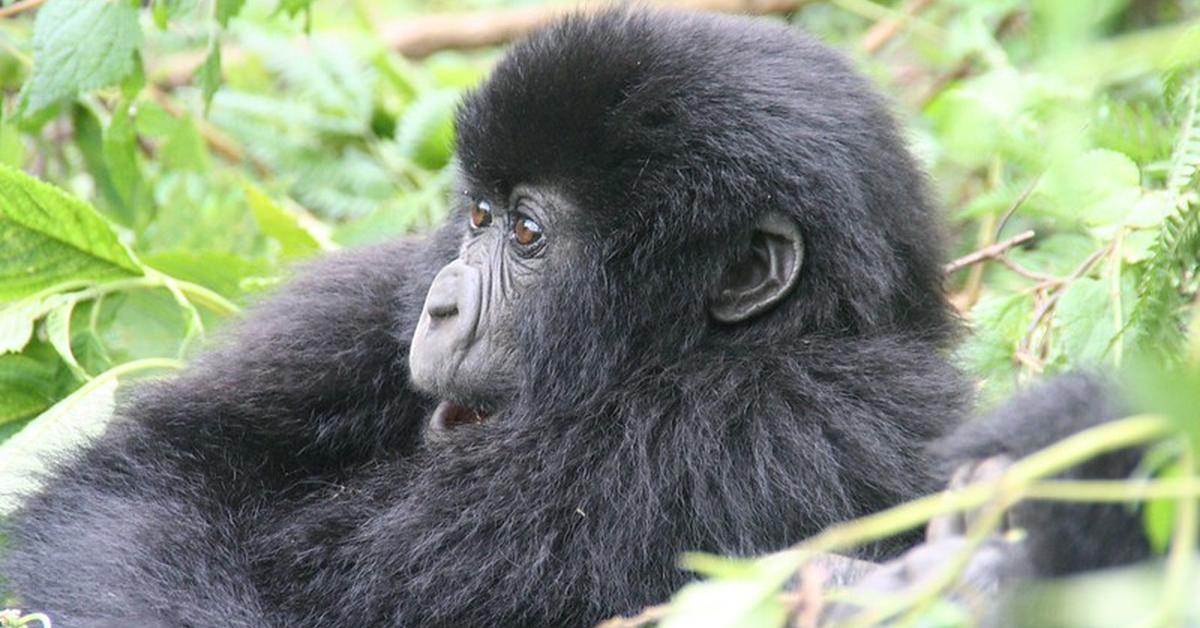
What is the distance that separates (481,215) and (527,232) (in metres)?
0.20

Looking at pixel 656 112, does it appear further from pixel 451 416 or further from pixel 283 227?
pixel 283 227

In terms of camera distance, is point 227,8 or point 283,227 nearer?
point 227,8

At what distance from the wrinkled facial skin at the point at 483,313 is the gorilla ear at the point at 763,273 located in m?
0.35

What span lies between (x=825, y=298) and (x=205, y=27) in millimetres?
3113

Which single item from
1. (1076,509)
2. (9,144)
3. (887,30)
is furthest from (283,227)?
(1076,509)

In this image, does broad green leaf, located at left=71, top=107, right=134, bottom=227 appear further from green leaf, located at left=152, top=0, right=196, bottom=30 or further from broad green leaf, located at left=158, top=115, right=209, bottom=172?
green leaf, located at left=152, top=0, right=196, bottom=30

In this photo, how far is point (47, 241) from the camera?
3482mm

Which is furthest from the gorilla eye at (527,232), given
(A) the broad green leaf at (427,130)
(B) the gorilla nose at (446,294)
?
(A) the broad green leaf at (427,130)

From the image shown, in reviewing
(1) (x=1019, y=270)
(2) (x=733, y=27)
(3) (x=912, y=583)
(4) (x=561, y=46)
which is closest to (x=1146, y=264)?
(1) (x=1019, y=270)

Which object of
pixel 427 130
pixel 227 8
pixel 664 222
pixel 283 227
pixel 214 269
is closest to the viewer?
pixel 664 222

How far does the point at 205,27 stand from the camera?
518 centimetres

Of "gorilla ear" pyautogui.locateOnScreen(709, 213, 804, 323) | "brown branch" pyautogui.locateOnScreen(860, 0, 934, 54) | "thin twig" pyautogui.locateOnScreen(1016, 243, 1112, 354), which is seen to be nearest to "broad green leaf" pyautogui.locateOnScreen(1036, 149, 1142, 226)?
"thin twig" pyautogui.locateOnScreen(1016, 243, 1112, 354)

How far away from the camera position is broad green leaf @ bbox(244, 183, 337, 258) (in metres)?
4.51

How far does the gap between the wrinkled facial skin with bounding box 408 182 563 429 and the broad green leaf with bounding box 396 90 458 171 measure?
8.61 ft
